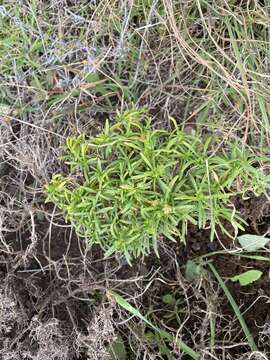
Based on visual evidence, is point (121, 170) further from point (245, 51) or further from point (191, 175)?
point (245, 51)

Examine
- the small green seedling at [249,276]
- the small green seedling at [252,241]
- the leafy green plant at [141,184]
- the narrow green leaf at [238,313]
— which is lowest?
the narrow green leaf at [238,313]

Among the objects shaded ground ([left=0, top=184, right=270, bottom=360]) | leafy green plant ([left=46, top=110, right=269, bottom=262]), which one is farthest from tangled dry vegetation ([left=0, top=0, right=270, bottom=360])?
leafy green plant ([left=46, top=110, right=269, bottom=262])

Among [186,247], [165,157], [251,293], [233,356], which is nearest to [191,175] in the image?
[165,157]

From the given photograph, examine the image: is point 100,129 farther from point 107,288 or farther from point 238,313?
point 238,313

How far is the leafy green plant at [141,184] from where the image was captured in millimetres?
1394

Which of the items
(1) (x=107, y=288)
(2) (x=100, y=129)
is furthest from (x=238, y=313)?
(2) (x=100, y=129)

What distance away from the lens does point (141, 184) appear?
1.39 m

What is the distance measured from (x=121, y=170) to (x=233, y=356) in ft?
2.20

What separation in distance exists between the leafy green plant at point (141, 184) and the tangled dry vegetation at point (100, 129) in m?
0.16

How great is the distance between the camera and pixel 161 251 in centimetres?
168

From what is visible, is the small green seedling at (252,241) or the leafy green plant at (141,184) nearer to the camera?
the leafy green plant at (141,184)

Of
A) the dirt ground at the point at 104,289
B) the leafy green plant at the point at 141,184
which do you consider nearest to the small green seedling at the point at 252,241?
the dirt ground at the point at 104,289

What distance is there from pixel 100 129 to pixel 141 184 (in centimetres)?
32

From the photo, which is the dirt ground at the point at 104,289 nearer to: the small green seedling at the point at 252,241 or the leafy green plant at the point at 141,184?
the small green seedling at the point at 252,241
